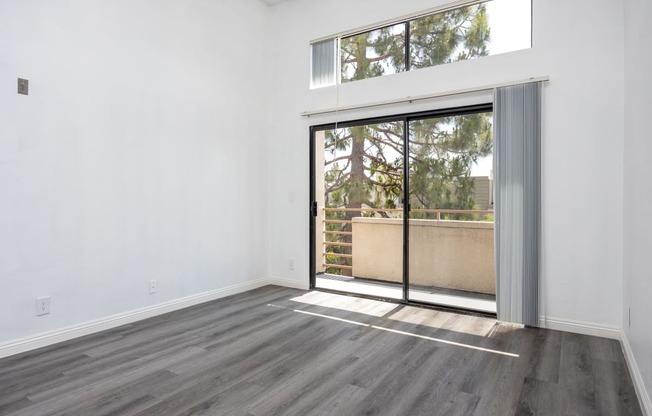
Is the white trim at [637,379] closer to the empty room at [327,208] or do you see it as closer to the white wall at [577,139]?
the empty room at [327,208]

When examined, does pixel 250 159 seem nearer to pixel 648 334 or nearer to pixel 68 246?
pixel 68 246

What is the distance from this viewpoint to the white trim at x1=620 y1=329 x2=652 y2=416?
6.25 feet

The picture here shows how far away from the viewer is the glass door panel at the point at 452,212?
12.0 ft

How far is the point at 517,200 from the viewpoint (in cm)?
334

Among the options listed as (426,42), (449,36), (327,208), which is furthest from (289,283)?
(449,36)

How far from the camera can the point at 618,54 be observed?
3000 mm

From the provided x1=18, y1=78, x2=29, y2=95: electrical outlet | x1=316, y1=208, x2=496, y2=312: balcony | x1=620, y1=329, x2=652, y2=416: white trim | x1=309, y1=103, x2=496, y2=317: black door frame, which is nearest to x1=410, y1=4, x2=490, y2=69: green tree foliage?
x1=309, y1=103, x2=496, y2=317: black door frame

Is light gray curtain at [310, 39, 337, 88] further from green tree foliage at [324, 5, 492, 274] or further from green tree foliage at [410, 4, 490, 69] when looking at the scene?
green tree foliage at [410, 4, 490, 69]

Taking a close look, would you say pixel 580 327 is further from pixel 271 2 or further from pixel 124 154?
pixel 271 2

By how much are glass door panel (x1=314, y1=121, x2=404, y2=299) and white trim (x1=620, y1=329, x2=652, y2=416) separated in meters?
1.97

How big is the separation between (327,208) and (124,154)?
2.34 meters

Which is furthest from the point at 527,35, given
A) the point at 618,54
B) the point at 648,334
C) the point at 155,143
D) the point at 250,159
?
the point at 155,143

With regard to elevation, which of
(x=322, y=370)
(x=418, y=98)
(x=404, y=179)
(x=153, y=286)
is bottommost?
(x=322, y=370)

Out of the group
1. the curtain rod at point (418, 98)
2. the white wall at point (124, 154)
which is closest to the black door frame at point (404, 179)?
the curtain rod at point (418, 98)
